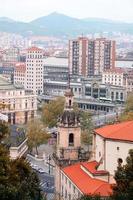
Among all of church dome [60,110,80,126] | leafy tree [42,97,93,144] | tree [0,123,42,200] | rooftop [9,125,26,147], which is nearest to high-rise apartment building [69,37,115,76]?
leafy tree [42,97,93,144]

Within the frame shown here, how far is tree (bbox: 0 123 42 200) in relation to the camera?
26.3 metres

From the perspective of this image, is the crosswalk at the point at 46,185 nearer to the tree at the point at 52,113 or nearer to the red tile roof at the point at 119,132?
the red tile roof at the point at 119,132

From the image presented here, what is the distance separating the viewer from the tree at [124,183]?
89.6 feet

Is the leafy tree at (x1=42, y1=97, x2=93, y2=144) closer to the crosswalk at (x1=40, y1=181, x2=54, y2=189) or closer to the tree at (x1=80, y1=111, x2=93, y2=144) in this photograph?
the tree at (x1=80, y1=111, x2=93, y2=144)

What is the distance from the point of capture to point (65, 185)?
126ft

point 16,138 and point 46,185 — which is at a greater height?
point 16,138

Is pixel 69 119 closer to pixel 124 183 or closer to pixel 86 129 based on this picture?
pixel 124 183

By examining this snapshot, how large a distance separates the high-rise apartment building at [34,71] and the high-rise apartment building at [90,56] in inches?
580

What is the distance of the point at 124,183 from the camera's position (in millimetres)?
28641

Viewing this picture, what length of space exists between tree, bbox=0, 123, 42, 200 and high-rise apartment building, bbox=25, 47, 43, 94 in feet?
273

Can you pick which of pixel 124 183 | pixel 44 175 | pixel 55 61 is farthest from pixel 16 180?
pixel 55 61

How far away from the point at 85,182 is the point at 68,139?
572 centimetres

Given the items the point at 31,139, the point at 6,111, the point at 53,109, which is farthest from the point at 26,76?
the point at 31,139

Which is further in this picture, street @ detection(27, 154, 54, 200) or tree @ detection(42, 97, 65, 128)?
tree @ detection(42, 97, 65, 128)
